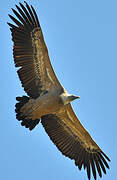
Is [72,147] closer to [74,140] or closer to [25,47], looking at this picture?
[74,140]

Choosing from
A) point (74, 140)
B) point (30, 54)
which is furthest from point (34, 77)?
point (74, 140)

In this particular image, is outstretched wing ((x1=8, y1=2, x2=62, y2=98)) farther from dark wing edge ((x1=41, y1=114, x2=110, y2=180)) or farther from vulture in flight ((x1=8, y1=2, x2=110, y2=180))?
dark wing edge ((x1=41, y1=114, x2=110, y2=180))

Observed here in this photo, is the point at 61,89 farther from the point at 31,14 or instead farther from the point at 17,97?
the point at 31,14

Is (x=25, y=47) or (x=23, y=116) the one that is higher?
(x=25, y=47)

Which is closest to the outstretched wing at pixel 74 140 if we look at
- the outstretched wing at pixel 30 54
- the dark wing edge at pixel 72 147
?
the dark wing edge at pixel 72 147

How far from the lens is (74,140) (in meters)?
16.0

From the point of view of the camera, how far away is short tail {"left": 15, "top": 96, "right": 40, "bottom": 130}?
1477 cm

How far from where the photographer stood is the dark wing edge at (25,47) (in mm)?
14820

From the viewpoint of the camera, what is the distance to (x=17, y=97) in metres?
14.8

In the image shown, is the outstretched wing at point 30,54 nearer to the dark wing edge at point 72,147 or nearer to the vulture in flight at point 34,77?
the vulture in flight at point 34,77

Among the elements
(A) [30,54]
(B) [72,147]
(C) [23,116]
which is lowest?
(B) [72,147]

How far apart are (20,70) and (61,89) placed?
1.36m

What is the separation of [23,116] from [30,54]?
1.89 m

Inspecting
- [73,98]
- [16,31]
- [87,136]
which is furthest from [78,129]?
[16,31]
